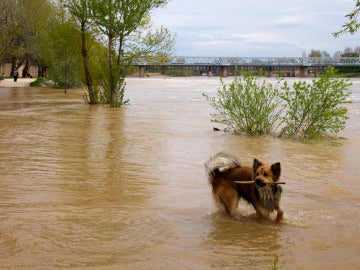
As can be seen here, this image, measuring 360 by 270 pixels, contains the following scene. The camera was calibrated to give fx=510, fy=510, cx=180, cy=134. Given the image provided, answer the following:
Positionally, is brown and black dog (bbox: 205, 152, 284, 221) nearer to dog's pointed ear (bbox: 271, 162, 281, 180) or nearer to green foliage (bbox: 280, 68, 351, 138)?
dog's pointed ear (bbox: 271, 162, 281, 180)

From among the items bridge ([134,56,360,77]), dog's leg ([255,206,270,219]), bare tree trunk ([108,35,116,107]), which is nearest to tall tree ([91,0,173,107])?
bare tree trunk ([108,35,116,107])

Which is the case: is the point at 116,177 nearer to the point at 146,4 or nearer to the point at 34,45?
the point at 146,4

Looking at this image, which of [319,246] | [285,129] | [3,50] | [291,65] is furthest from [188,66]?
[319,246]

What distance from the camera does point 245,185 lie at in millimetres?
6301

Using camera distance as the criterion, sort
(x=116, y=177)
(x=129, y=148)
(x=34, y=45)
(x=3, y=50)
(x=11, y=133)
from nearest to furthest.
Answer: (x=116, y=177), (x=129, y=148), (x=11, y=133), (x=3, y=50), (x=34, y=45)

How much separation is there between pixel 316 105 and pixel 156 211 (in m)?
9.27

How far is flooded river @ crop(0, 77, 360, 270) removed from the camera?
523cm

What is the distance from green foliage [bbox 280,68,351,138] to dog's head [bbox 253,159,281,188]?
28.9ft

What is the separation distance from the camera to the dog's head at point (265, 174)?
229 inches

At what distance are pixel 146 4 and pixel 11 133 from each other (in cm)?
1312

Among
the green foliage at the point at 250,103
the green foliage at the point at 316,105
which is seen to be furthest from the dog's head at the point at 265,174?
the green foliage at the point at 250,103

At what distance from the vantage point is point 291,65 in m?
136

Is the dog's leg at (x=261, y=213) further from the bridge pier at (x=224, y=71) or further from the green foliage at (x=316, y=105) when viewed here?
the bridge pier at (x=224, y=71)

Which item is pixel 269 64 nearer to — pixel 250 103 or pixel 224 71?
pixel 224 71
